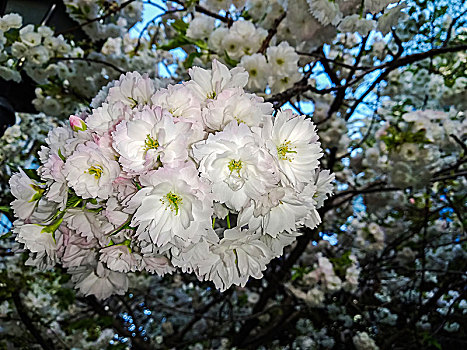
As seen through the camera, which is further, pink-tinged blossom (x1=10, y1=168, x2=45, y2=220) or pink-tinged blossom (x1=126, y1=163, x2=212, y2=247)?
pink-tinged blossom (x1=10, y1=168, x2=45, y2=220)

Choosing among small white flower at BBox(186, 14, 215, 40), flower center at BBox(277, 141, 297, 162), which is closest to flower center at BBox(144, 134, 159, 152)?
flower center at BBox(277, 141, 297, 162)

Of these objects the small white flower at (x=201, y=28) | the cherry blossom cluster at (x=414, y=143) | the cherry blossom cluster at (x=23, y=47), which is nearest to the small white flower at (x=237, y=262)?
the small white flower at (x=201, y=28)

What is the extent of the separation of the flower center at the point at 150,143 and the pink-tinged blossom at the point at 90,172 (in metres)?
0.07

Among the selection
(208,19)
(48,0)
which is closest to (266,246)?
(208,19)

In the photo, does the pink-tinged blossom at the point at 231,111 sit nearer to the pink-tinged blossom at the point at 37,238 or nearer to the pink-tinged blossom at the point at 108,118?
the pink-tinged blossom at the point at 108,118

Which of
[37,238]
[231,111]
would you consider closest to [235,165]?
[231,111]

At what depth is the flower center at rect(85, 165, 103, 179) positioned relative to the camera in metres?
0.73

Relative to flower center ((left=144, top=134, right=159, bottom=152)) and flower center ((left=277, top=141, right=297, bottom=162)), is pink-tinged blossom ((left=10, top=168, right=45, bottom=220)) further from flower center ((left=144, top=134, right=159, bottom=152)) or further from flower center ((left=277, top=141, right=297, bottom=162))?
flower center ((left=277, top=141, right=297, bottom=162))

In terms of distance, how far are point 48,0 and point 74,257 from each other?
8.17ft

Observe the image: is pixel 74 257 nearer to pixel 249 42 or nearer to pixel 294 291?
pixel 249 42

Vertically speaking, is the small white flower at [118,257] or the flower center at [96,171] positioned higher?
the flower center at [96,171]

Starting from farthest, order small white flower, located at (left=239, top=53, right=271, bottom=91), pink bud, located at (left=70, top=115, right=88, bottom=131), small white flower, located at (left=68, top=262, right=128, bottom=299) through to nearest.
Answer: small white flower, located at (left=239, top=53, right=271, bottom=91) < small white flower, located at (left=68, top=262, right=128, bottom=299) < pink bud, located at (left=70, top=115, right=88, bottom=131)

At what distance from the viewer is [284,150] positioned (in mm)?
729

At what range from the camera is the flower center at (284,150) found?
2.37 feet
